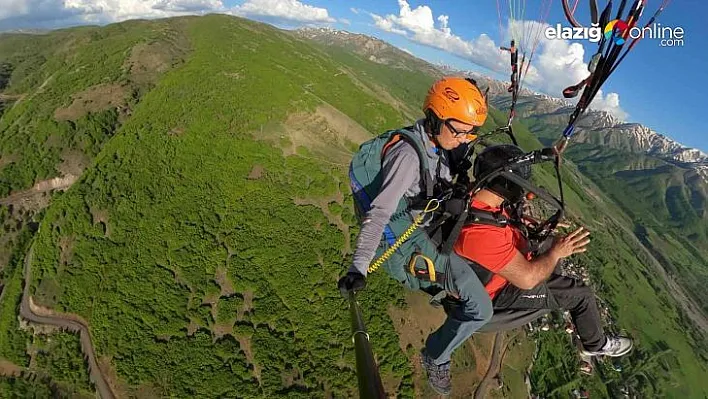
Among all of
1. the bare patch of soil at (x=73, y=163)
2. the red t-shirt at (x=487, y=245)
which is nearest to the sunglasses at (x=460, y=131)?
the red t-shirt at (x=487, y=245)

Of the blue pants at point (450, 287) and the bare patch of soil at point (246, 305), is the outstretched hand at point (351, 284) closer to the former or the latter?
the blue pants at point (450, 287)

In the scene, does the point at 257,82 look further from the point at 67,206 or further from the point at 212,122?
the point at 67,206

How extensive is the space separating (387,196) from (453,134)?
1.46 m

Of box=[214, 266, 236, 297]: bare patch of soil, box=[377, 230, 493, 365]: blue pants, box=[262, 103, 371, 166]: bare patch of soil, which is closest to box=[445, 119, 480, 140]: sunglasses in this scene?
box=[377, 230, 493, 365]: blue pants

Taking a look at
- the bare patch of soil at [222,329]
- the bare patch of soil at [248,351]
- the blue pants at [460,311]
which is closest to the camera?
the blue pants at [460,311]

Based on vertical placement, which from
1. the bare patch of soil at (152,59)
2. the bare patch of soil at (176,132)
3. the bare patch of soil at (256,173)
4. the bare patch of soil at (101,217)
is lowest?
the bare patch of soil at (101,217)

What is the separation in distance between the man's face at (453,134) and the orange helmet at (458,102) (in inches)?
2.5

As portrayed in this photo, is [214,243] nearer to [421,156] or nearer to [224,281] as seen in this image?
[224,281]

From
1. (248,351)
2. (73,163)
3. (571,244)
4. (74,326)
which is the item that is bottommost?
(74,326)

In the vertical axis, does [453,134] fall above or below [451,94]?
below

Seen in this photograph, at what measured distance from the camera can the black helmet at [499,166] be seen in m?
4.88

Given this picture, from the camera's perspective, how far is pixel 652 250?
176m

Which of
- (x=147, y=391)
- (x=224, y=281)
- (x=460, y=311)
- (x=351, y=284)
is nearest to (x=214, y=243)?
(x=224, y=281)

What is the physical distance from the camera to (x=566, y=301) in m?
5.82
